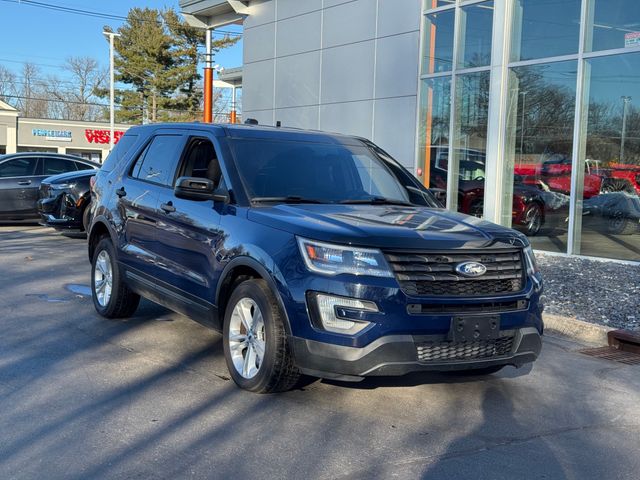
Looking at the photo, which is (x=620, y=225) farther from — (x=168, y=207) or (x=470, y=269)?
(x=168, y=207)

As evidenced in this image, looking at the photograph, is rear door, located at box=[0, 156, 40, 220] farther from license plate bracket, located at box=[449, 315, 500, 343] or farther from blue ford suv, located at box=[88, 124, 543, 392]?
license plate bracket, located at box=[449, 315, 500, 343]

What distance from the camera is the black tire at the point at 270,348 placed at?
461 cm

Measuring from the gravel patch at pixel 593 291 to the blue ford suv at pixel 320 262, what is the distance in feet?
9.40

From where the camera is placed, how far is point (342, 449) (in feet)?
13.4

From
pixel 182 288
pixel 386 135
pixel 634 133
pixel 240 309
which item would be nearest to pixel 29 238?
pixel 386 135

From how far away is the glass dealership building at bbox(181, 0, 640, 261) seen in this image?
468 inches

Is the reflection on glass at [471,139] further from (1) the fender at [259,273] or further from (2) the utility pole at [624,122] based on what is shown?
(1) the fender at [259,273]

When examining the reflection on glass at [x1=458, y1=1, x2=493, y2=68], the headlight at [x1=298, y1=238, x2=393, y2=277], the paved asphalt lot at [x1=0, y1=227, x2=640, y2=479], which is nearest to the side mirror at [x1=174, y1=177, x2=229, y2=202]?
the headlight at [x1=298, y1=238, x2=393, y2=277]

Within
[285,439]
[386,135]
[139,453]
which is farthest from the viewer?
[386,135]

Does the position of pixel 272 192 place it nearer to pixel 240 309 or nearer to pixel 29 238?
pixel 240 309

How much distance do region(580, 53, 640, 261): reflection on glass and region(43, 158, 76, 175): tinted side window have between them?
10765 mm

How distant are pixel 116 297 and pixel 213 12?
16282mm

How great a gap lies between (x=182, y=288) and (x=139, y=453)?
1.92 m

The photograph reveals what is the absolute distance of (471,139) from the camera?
1433 cm
